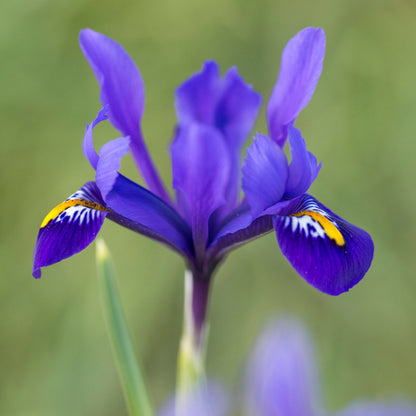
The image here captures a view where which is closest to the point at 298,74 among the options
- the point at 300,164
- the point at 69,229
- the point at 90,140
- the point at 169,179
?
the point at 300,164

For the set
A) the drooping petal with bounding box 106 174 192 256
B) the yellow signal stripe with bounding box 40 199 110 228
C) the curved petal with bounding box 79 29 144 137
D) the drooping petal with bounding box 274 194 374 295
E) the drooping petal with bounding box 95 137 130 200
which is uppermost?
the curved petal with bounding box 79 29 144 137

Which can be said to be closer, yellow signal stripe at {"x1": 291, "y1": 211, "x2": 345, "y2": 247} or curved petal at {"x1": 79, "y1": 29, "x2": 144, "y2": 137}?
yellow signal stripe at {"x1": 291, "y1": 211, "x2": 345, "y2": 247}

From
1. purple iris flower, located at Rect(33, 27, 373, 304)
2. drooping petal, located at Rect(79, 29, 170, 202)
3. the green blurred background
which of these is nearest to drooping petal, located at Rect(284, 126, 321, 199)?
purple iris flower, located at Rect(33, 27, 373, 304)

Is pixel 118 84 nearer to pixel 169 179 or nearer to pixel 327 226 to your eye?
pixel 327 226

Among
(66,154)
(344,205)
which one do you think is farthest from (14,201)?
(344,205)

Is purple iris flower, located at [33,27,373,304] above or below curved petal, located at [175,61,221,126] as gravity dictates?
below

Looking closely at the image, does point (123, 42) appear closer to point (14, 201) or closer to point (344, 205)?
point (14, 201)

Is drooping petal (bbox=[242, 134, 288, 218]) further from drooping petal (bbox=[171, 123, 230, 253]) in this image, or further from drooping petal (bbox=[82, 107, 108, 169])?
drooping petal (bbox=[82, 107, 108, 169])
